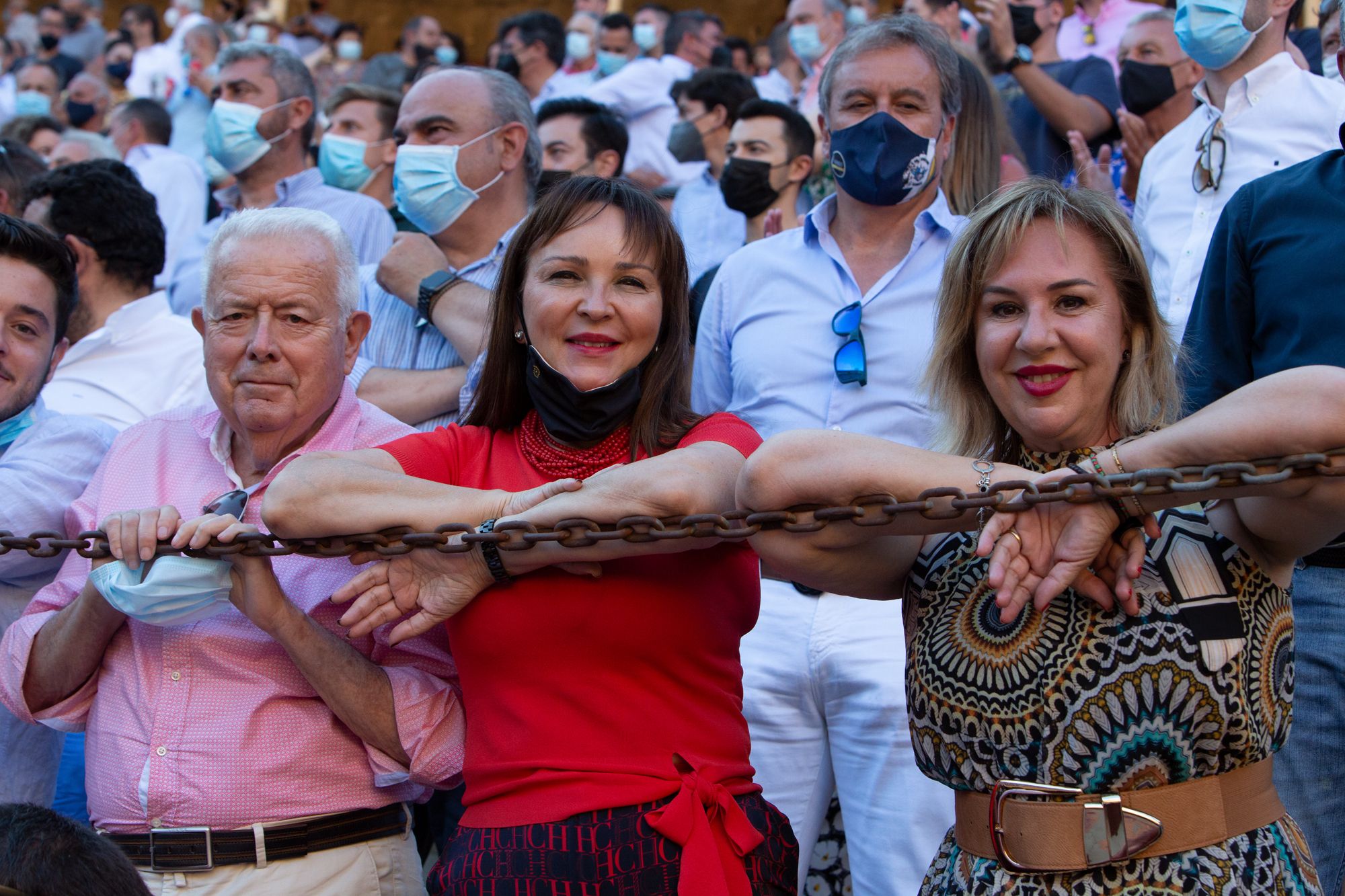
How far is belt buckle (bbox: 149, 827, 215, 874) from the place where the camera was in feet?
9.95

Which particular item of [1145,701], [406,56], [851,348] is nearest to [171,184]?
[851,348]

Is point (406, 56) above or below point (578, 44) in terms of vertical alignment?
above

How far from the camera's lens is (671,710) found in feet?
9.20

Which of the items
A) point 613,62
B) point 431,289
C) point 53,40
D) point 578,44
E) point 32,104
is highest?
point 53,40

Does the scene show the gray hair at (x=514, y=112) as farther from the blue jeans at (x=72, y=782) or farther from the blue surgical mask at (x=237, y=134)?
the blue jeans at (x=72, y=782)

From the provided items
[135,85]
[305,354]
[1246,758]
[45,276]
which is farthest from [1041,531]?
[135,85]

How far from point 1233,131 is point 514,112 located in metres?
2.62

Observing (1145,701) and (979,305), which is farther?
(979,305)

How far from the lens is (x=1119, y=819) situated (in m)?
2.43

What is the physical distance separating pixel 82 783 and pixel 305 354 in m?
1.62

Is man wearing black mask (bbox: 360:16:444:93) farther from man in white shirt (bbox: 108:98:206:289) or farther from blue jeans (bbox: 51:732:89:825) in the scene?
blue jeans (bbox: 51:732:89:825)

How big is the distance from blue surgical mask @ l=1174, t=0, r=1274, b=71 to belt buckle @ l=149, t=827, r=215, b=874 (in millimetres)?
3868

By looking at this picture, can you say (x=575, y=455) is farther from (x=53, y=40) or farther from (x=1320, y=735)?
(x=53, y=40)

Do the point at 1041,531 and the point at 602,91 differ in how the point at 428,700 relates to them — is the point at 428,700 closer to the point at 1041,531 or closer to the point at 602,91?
the point at 1041,531
